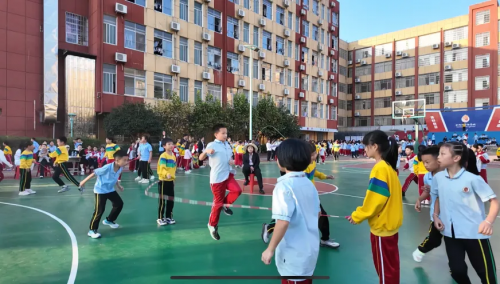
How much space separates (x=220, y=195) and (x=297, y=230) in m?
3.27

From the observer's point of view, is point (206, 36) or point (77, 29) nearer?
point (77, 29)

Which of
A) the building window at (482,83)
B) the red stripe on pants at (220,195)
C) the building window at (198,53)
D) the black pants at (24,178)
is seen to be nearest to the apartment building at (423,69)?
the building window at (482,83)

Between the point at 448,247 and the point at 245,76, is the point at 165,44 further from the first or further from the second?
the point at 448,247

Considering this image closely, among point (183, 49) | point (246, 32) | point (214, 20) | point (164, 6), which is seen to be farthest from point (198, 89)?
point (246, 32)

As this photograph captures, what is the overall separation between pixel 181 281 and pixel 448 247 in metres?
2.80

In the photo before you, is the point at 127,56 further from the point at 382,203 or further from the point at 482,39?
the point at 482,39

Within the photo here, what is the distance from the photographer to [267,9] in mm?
35969

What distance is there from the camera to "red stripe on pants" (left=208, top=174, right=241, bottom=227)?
5.23m

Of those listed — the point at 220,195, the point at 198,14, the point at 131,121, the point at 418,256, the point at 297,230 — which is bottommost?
the point at 418,256

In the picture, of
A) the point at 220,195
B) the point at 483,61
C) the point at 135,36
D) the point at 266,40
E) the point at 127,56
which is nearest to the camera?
the point at 220,195

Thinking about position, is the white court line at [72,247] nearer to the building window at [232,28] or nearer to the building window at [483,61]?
the building window at [232,28]

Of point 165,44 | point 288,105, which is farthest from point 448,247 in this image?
point 288,105

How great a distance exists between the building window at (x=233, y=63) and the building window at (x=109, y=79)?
37.1ft

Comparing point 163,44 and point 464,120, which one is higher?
point 163,44
